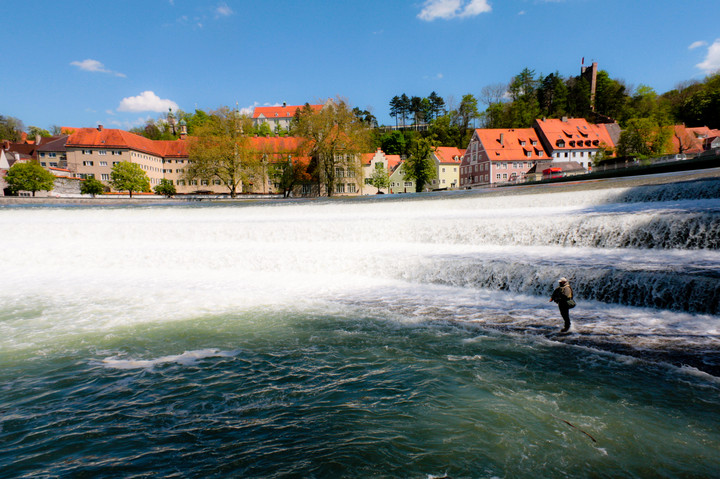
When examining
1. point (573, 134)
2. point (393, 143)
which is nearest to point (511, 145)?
point (573, 134)

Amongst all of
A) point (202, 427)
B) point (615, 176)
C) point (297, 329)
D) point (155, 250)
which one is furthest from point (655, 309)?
point (615, 176)

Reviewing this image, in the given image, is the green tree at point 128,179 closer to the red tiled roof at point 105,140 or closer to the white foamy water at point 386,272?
the red tiled roof at point 105,140

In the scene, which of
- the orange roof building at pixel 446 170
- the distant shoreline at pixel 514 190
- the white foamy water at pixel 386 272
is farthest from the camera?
the orange roof building at pixel 446 170

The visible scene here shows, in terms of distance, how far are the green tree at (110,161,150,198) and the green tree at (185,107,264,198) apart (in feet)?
66.9

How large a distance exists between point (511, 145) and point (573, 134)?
11147 millimetres

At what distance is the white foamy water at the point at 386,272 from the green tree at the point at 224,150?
Answer: 3366 cm

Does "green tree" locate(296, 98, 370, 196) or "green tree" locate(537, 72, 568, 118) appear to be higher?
"green tree" locate(537, 72, 568, 118)

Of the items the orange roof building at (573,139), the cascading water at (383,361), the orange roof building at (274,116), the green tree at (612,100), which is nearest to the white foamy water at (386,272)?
the cascading water at (383,361)

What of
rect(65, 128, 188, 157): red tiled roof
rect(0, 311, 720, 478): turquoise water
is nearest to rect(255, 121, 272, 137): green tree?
rect(65, 128, 188, 157): red tiled roof

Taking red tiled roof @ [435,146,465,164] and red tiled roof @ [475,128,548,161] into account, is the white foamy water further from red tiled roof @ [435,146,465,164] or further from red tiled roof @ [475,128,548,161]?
red tiled roof @ [435,146,465,164]

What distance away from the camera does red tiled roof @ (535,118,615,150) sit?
70.1 meters

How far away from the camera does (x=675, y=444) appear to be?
3504 mm

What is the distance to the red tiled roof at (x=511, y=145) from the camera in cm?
6925

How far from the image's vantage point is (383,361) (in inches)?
212
